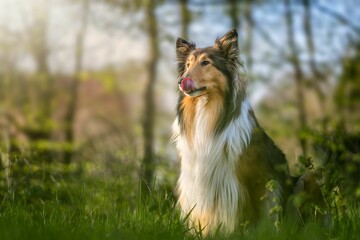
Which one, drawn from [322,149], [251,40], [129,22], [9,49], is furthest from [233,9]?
[322,149]

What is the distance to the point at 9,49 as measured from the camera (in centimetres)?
2011

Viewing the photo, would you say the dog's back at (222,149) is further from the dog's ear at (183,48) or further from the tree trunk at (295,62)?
the tree trunk at (295,62)

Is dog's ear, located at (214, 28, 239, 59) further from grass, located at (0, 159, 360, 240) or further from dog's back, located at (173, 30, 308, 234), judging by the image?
grass, located at (0, 159, 360, 240)

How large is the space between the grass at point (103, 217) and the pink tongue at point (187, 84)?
3.23 ft

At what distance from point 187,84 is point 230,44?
625 millimetres

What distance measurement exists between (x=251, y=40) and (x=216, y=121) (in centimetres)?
1287

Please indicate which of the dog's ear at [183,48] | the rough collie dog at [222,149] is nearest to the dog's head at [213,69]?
the rough collie dog at [222,149]

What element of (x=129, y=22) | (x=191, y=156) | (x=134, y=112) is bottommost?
(x=134, y=112)

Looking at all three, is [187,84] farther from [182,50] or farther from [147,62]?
[147,62]

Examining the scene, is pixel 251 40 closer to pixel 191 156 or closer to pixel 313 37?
pixel 313 37

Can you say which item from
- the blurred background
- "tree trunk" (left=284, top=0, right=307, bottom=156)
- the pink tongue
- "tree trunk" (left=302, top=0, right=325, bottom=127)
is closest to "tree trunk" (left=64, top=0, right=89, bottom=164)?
the blurred background

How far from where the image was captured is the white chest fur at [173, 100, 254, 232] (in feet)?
20.2

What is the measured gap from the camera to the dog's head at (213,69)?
6172 millimetres

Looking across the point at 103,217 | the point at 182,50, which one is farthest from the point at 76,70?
the point at 103,217
